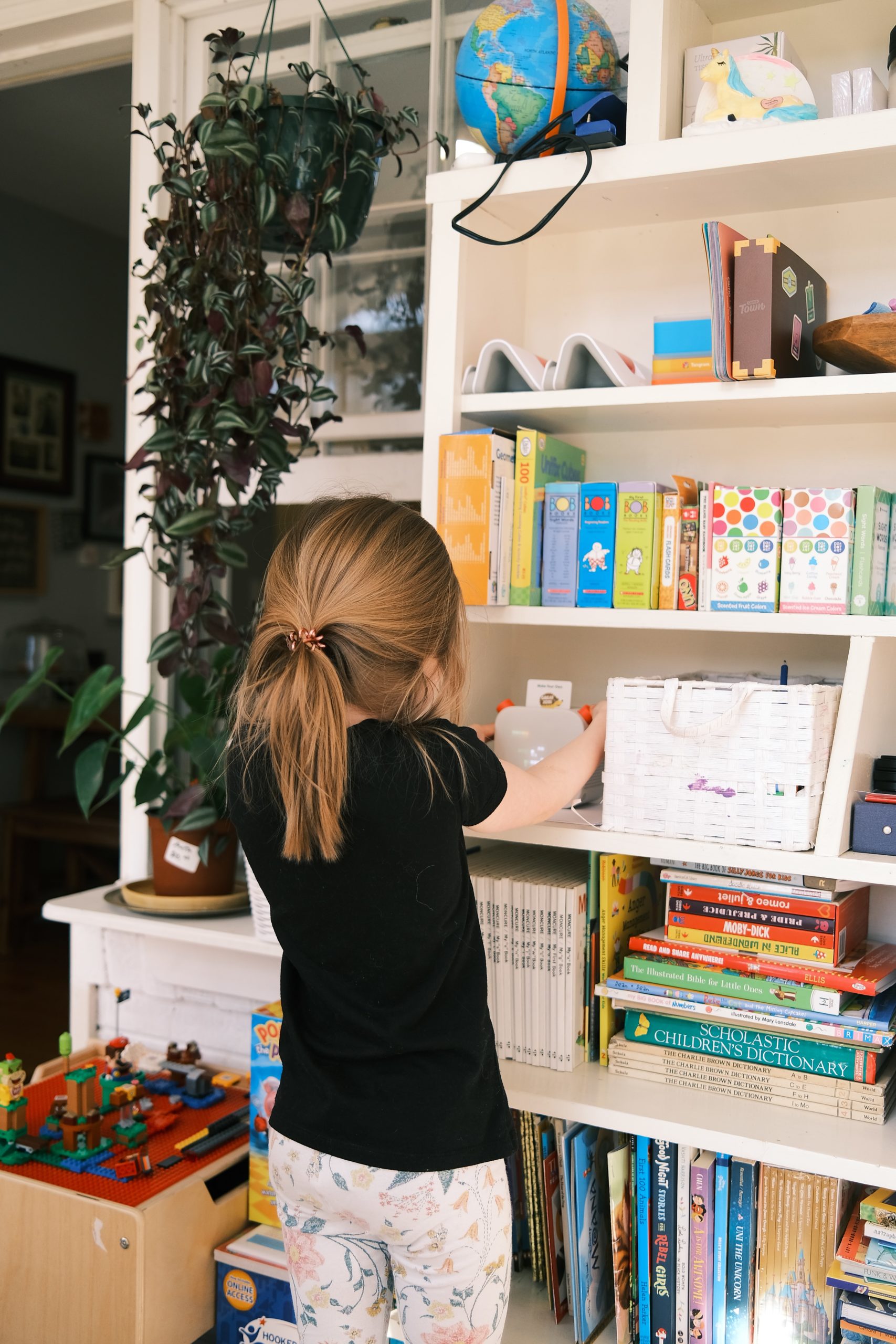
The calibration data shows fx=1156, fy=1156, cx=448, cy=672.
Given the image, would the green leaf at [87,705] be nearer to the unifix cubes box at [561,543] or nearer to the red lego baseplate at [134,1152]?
A: the red lego baseplate at [134,1152]

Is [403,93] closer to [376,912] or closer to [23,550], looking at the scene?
[376,912]

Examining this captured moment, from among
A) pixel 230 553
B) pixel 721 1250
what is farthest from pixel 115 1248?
pixel 230 553

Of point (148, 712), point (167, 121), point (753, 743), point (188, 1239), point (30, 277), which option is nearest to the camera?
point (753, 743)

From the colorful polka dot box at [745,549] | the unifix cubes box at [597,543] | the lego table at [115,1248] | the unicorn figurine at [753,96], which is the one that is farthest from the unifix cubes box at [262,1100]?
the unicorn figurine at [753,96]

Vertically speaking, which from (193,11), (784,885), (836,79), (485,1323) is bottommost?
(485,1323)

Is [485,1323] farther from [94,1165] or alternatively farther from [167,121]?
[167,121]

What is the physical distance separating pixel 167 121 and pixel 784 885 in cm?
147

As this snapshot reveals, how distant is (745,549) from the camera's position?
140 cm

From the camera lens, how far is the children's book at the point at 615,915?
1508mm

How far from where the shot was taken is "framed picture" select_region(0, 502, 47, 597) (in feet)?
13.8

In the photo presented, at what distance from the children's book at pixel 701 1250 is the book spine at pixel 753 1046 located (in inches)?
5.4

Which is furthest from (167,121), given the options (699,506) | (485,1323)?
(485,1323)

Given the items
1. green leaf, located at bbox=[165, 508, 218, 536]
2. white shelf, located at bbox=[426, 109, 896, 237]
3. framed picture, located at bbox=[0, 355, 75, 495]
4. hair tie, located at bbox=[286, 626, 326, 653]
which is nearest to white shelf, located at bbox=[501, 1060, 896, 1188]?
hair tie, located at bbox=[286, 626, 326, 653]

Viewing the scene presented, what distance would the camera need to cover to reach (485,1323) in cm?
120
